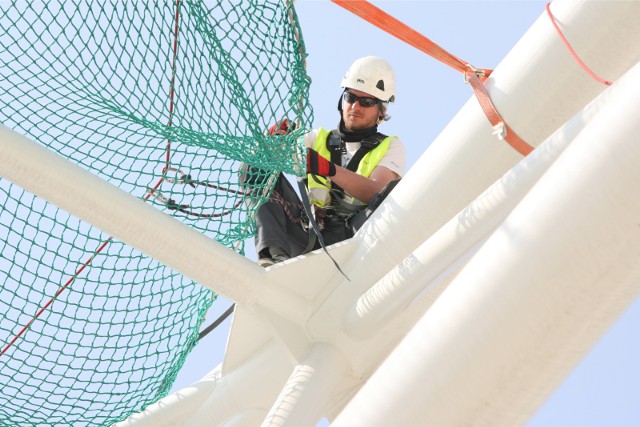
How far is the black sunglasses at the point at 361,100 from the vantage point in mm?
6141

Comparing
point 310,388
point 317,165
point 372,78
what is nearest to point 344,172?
point 317,165

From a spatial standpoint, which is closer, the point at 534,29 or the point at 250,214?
the point at 534,29

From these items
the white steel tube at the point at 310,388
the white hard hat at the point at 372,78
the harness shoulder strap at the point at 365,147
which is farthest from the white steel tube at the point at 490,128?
the white hard hat at the point at 372,78

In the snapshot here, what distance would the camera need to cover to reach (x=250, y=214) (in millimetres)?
4566

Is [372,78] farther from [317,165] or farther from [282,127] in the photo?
[282,127]

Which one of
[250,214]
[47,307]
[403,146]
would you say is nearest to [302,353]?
[250,214]

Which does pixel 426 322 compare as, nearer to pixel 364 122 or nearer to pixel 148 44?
pixel 148 44

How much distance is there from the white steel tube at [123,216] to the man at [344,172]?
678 millimetres

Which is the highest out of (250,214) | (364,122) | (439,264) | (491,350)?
(364,122)

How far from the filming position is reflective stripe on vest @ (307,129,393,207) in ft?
18.3

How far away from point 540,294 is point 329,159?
381cm

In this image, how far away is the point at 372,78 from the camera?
6.33m

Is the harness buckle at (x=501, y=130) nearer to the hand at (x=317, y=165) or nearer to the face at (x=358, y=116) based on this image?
the hand at (x=317, y=165)

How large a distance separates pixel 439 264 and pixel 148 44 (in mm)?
1294
